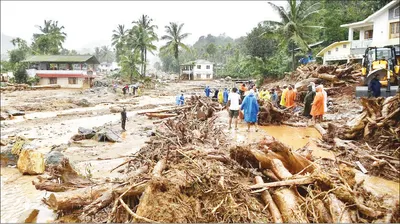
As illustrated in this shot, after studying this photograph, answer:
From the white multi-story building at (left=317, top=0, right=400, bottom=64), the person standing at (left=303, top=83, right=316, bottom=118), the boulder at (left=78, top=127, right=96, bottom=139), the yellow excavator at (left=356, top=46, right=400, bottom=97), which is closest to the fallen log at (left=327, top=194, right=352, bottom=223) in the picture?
the person standing at (left=303, top=83, right=316, bottom=118)

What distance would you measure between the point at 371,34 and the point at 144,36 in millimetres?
33528

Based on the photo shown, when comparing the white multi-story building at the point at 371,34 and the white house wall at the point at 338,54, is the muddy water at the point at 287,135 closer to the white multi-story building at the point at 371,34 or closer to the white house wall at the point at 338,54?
the white multi-story building at the point at 371,34

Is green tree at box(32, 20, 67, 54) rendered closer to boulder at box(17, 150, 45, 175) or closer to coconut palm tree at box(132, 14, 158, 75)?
coconut palm tree at box(132, 14, 158, 75)

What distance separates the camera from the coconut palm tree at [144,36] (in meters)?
51.7

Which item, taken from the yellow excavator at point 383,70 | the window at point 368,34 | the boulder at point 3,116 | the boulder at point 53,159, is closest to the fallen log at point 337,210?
the boulder at point 53,159

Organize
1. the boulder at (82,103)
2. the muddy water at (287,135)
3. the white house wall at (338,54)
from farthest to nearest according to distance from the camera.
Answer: the white house wall at (338,54) < the boulder at (82,103) < the muddy water at (287,135)

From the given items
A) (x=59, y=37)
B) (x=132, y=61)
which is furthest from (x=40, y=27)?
(x=132, y=61)

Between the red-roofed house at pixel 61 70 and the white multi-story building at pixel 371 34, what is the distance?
32.3 metres

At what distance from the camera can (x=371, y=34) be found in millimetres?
32000

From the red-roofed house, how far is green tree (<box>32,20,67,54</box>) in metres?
13.3

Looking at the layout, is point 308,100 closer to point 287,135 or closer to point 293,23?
point 287,135

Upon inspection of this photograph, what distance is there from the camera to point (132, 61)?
5031 centimetres

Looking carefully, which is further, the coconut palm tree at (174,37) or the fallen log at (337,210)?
the coconut palm tree at (174,37)

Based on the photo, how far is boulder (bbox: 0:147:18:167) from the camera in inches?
456
